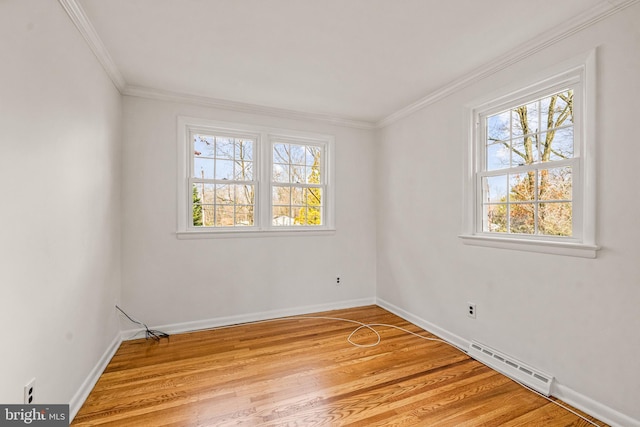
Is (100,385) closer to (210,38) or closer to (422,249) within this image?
(210,38)

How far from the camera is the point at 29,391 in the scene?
138cm

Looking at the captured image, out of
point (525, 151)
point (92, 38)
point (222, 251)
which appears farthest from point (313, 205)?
point (92, 38)

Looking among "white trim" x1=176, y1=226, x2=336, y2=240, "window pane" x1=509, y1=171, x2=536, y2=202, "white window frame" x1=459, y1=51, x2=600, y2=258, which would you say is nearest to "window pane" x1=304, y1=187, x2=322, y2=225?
"white trim" x1=176, y1=226, x2=336, y2=240

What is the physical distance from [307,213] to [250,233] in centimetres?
82

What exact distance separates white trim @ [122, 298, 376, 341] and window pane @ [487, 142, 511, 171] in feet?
7.81

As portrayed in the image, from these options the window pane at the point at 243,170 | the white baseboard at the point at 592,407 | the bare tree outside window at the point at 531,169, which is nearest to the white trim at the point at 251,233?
the window pane at the point at 243,170

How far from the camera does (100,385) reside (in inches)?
84.0

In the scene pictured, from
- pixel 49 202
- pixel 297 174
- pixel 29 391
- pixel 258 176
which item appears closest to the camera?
pixel 29 391

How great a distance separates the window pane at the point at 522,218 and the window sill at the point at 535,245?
0.39ft

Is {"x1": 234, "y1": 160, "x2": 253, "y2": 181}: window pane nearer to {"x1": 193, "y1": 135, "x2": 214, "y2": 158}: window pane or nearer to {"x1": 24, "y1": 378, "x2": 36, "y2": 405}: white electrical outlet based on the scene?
{"x1": 193, "y1": 135, "x2": 214, "y2": 158}: window pane

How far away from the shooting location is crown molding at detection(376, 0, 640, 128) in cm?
177

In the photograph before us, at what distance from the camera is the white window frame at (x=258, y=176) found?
3.14 meters

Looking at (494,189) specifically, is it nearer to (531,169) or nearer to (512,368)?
(531,169)

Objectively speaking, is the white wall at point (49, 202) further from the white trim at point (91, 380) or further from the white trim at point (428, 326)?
the white trim at point (428, 326)
